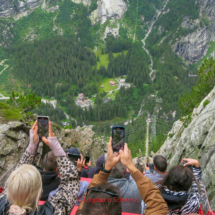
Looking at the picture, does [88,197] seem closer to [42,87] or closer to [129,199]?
[129,199]

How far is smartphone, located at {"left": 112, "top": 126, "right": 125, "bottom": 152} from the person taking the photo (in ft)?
12.8

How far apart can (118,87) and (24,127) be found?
138m

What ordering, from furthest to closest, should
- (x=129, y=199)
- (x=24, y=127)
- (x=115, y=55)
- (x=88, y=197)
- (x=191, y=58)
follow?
(x=115, y=55) → (x=191, y=58) → (x=24, y=127) → (x=129, y=199) → (x=88, y=197)

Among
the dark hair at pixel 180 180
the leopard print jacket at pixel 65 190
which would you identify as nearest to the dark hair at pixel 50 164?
the leopard print jacket at pixel 65 190

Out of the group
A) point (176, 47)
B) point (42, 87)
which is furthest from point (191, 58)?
point (42, 87)

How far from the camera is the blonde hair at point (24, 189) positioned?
2.31 meters

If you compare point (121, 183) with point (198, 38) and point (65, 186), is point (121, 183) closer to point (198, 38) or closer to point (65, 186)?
point (65, 186)

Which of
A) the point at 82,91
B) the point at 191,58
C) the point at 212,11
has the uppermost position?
the point at 212,11

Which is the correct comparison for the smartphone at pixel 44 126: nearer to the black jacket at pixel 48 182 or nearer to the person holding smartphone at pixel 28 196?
the black jacket at pixel 48 182

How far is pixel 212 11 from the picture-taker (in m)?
181

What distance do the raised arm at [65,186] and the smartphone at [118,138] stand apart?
40.6 inches

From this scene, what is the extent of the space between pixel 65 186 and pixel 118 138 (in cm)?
145

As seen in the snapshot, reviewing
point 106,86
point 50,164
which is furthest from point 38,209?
point 106,86

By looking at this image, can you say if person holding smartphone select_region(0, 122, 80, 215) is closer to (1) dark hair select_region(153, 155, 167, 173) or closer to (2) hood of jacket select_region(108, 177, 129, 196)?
(2) hood of jacket select_region(108, 177, 129, 196)
